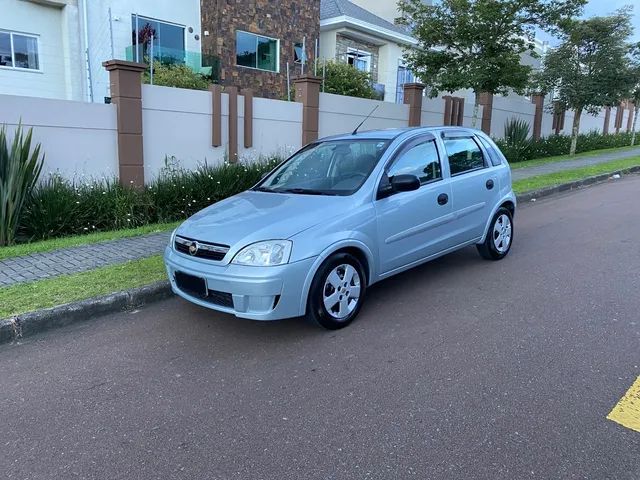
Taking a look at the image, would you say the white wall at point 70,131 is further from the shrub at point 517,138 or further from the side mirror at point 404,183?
the shrub at point 517,138

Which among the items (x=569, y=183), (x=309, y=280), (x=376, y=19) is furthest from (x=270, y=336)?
(x=376, y=19)

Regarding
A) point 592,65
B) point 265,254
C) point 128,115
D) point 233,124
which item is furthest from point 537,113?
point 265,254

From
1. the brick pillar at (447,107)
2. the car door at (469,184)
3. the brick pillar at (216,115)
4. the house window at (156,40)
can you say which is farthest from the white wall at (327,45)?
the car door at (469,184)

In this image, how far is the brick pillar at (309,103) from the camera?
38.1 ft

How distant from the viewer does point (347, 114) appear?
1273cm

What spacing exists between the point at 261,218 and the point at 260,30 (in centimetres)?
1761

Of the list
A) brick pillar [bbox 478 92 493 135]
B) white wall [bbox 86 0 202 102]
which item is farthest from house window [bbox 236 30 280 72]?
brick pillar [bbox 478 92 493 135]

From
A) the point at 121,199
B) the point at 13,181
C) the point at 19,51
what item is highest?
the point at 19,51

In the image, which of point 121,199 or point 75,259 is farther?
point 121,199

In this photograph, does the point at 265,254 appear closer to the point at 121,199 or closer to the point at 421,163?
the point at 421,163

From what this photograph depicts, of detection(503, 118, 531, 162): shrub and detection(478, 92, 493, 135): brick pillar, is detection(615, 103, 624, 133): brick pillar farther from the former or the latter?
detection(478, 92, 493, 135): brick pillar

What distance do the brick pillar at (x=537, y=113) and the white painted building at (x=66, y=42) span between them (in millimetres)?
14144

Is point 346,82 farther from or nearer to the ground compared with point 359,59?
nearer to the ground

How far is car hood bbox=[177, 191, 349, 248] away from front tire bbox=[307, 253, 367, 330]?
407mm
